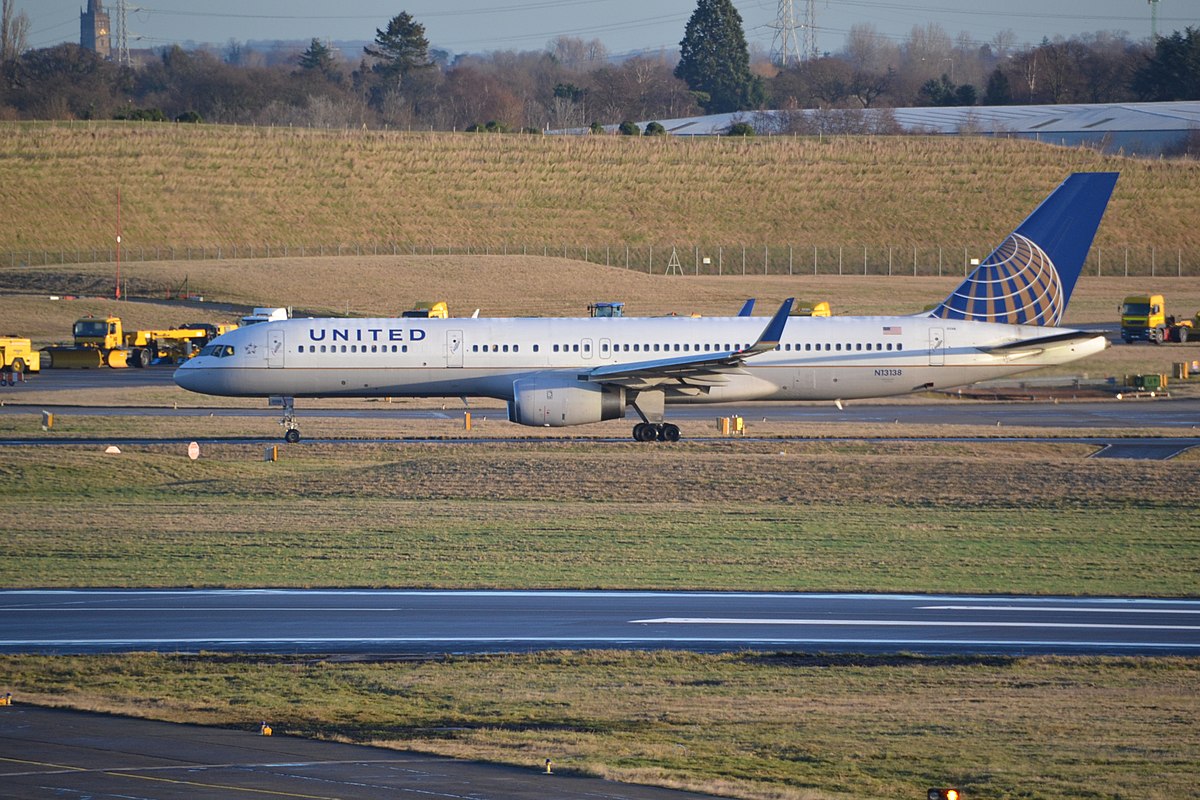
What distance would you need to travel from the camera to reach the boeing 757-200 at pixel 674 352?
139 feet

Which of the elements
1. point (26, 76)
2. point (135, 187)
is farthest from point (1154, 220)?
point (26, 76)

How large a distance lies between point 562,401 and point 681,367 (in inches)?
135

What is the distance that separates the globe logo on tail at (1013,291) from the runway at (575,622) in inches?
854

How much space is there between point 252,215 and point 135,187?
10256 millimetres

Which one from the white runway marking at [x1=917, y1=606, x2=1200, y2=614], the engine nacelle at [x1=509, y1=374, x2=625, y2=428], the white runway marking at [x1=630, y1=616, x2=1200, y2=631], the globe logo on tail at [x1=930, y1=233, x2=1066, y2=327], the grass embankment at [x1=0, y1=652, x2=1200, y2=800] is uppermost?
the globe logo on tail at [x1=930, y1=233, x2=1066, y2=327]

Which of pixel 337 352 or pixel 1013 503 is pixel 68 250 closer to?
pixel 337 352

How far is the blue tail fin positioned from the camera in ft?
144

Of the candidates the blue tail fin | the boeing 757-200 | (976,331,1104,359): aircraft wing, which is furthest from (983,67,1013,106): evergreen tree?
(976,331,1104,359): aircraft wing

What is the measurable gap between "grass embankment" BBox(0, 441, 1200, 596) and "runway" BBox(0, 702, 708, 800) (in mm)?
9469

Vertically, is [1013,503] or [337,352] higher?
[337,352]

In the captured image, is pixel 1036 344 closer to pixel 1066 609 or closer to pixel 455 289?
pixel 1066 609

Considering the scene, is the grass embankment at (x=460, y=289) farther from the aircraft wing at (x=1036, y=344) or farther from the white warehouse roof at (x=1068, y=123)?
the white warehouse roof at (x=1068, y=123)

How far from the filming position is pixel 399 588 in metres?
24.3

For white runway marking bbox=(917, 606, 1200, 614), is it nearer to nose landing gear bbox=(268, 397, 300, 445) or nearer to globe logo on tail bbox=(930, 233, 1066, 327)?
globe logo on tail bbox=(930, 233, 1066, 327)
